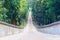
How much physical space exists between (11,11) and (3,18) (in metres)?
3.13

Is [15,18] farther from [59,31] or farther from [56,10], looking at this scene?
[59,31]

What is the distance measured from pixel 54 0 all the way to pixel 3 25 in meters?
8.52

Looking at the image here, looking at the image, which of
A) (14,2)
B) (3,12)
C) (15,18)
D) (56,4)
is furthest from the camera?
(15,18)

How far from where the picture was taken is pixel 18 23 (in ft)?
83.4

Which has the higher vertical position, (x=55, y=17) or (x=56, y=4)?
(x=56, y=4)

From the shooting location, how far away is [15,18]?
894 inches

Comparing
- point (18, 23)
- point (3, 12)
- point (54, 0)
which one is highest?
point (54, 0)

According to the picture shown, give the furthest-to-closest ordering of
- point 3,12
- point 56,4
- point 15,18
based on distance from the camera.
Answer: point 15,18 → point 56,4 → point 3,12

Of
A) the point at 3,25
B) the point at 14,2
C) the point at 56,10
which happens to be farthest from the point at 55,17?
the point at 3,25

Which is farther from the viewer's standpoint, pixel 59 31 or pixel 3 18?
pixel 3 18

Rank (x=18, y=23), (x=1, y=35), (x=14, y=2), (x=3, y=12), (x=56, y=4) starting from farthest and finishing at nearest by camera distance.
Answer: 1. (x=18, y=23)
2. (x=14, y=2)
3. (x=56, y=4)
4. (x=3, y=12)
5. (x=1, y=35)

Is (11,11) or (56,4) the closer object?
(56,4)

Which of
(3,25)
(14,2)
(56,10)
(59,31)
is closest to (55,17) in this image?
(56,10)

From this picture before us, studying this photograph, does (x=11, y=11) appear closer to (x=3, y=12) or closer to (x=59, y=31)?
(x=3, y=12)
